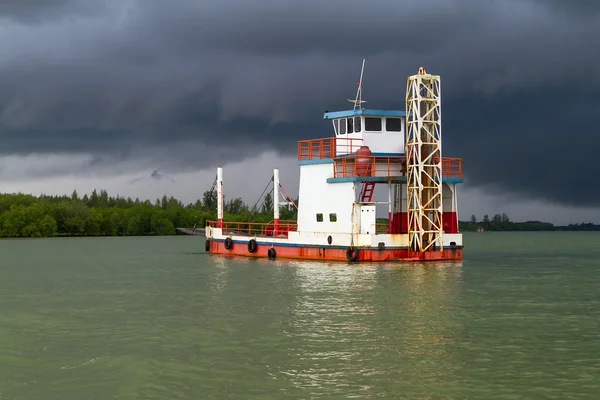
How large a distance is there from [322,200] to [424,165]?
5.68 meters

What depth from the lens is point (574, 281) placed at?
32.5 metres

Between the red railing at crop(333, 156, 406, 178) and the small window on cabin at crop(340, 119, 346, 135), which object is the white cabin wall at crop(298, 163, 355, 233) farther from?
the small window on cabin at crop(340, 119, 346, 135)

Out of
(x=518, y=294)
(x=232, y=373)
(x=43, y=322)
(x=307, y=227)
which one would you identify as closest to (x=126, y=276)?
(x=307, y=227)

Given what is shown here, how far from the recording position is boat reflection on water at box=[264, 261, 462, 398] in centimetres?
1405

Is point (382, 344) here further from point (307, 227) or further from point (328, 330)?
point (307, 227)

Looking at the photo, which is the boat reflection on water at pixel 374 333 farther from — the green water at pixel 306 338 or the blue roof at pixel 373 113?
the blue roof at pixel 373 113

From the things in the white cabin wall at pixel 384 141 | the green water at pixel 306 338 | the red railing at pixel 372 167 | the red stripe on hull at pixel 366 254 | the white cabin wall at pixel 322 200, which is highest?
the white cabin wall at pixel 384 141

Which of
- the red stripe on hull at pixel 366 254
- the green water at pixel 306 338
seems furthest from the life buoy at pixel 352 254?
the green water at pixel 306 338

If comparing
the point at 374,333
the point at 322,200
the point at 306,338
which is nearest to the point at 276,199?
the point at 322,200

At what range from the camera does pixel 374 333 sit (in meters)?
18.8

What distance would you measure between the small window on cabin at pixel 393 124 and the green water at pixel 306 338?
1056cm

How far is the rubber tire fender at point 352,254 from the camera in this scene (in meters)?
37.1

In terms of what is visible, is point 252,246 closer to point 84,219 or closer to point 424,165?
point 424,165

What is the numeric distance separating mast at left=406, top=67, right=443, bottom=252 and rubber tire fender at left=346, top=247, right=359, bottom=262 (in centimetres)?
275
